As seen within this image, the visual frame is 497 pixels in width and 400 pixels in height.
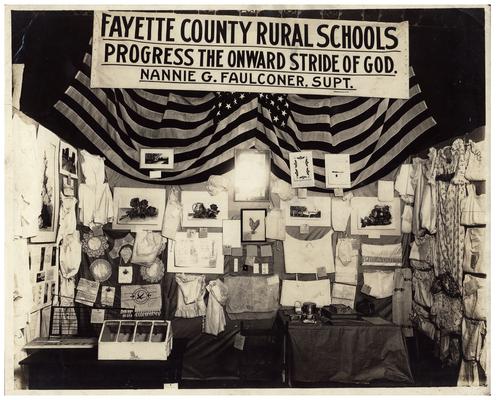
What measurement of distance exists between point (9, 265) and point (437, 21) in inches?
217

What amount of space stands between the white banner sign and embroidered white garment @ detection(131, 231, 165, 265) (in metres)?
1.81

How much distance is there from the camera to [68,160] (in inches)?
219

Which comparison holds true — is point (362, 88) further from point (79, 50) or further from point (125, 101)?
point (79, 50)

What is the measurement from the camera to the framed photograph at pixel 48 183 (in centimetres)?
525

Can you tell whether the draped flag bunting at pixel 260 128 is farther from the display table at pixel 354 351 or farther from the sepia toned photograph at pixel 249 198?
the display table at pixel 354 351

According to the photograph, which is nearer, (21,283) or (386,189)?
(21,283)

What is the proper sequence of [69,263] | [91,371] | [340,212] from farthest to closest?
1. [340,212]
2. [69,263]
3. [91,371]

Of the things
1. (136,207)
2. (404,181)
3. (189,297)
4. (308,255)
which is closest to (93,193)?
(136,207)

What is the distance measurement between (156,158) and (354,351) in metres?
3.14

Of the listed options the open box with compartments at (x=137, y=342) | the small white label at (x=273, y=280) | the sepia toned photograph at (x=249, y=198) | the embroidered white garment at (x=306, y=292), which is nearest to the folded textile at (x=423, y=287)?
the sepia toned photograph at (x=249, y=198)

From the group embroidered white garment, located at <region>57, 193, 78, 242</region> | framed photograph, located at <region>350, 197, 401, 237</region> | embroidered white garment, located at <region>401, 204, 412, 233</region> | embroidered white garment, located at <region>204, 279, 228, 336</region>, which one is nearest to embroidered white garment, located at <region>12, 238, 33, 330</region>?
embroidered white garment, located at <region>57, 193, 78, 242</region>

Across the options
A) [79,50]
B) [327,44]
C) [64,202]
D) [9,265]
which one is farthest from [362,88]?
[9,265]

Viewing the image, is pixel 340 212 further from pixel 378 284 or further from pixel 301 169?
pixel 378 284

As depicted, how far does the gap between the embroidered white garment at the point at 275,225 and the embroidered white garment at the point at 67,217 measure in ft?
7.68
